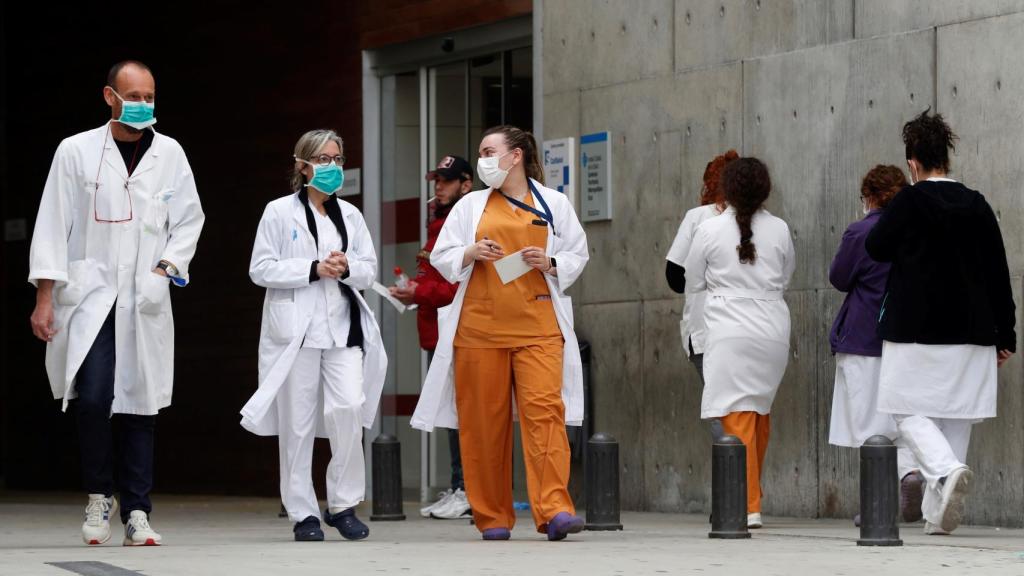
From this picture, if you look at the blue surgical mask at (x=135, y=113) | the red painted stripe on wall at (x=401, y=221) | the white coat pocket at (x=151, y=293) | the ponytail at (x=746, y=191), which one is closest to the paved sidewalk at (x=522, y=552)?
the white coat pocket at (x=151, y=293)

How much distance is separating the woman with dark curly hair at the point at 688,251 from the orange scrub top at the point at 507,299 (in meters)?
1.99

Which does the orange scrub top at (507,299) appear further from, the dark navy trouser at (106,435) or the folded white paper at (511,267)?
the dark navy trouser at (106,435)

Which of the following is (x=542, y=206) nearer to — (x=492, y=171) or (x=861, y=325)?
(x=492, y=171)

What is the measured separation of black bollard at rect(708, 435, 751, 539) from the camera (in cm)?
914

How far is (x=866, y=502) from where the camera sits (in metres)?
8.62

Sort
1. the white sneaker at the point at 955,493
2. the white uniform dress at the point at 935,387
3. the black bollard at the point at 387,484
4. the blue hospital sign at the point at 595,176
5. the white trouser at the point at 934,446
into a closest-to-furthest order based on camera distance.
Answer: the white sneaker at the point at 955,493
the white trouser at the point at 934,446
the white uniform dress at the point at 935,387
the black bollard at the point at 387,484
the blue hospital sign at the point at 595,176

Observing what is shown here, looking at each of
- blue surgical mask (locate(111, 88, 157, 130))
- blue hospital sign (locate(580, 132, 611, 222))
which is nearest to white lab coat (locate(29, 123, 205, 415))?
blue surgical mask (locate(111, 88, 157, 130))

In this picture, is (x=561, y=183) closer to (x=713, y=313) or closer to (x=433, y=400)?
(x=713, y=313)

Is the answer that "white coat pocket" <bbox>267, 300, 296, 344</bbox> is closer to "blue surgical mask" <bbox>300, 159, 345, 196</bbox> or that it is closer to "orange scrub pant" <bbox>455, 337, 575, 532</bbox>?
"blue surgical mask" <bbox>300, 159, 345, 196</bbox>

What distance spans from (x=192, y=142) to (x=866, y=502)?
9635 mm

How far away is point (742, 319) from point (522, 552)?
2.92 metres

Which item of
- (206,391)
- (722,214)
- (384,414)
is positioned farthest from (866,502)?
(206,391)

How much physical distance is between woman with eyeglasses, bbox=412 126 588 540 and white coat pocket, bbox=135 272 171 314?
1.31 m

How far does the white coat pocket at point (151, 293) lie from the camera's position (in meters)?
8.55
